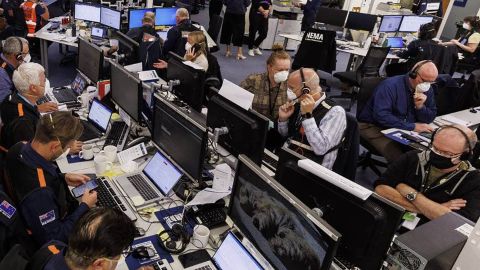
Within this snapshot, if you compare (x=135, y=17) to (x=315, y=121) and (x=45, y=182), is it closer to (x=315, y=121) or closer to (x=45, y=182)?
(x=315, y=121)

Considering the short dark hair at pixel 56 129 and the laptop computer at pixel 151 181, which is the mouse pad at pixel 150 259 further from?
the short dark hair at pixel 56 129

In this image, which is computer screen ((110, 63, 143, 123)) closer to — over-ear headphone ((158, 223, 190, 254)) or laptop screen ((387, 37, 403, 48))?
over-ear headphone ((158, 223, 190, 254))

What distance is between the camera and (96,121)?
3.18 meters

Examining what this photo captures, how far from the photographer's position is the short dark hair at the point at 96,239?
150cm

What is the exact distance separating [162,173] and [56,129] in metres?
0.68

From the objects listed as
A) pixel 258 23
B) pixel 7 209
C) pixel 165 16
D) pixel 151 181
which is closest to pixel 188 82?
pixel 151 181

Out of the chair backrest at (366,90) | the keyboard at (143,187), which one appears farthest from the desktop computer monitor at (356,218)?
the chair backrest at (366,90)

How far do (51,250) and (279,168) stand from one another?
109 cm

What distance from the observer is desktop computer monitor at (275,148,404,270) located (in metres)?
1.53

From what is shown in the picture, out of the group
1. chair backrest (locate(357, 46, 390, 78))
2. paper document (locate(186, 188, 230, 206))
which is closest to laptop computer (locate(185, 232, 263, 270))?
paper document (locate(186, 188, 230, 206))

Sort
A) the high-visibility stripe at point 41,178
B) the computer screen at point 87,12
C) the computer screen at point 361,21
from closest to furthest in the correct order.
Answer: the high-visibility stripe at point 41,178 < the computer screen at point 87,12 < the computer screen at point 361,21

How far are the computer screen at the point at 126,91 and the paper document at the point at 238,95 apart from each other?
0.66 metres

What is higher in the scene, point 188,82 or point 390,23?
point 390,23

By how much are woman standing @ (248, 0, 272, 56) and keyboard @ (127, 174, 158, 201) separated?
20.7ft
